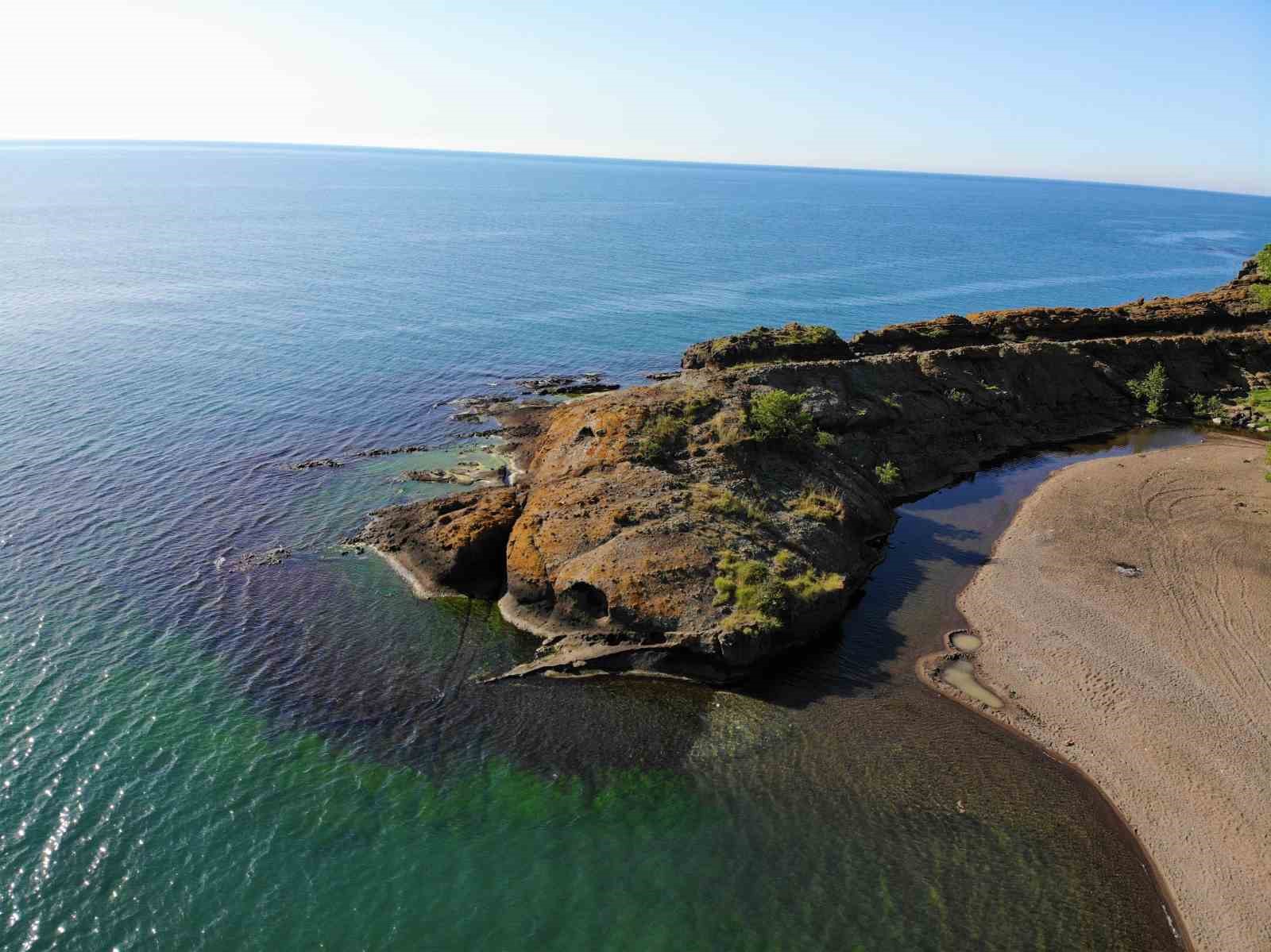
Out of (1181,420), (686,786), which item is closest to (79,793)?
(686,786)

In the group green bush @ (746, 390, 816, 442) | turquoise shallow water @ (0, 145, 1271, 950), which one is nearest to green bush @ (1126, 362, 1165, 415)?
turquoise shallow water @ (0, 145, 1271, 950)

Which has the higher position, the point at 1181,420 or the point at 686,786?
the point at 1181,420

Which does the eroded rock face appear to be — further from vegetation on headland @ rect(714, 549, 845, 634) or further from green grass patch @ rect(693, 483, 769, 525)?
vegetation on headland @ rect(714, 549, 845, 634)

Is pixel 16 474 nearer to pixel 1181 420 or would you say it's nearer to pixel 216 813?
pixel 216 813

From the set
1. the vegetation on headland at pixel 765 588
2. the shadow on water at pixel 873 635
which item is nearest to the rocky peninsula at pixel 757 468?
the vegetation on headland at pixel 765 588

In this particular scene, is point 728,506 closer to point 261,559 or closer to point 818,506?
point 818,506

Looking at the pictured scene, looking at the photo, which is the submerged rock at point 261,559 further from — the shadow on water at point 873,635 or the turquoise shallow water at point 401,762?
the shadow on water at point 873,635

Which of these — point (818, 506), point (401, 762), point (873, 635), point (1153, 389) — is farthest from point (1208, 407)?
point (401, 762)
